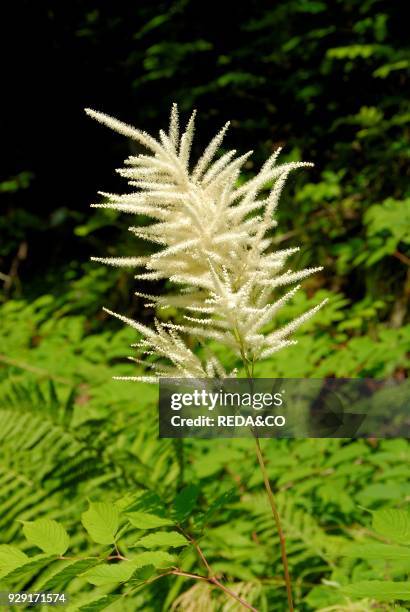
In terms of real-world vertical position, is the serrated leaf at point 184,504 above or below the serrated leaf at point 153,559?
above

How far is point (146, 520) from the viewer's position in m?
1.14

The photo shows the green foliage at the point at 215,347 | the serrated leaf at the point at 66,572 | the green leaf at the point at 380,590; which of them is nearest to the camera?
the green leaf at the point at 380,590

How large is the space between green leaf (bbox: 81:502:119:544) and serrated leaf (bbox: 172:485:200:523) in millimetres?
137

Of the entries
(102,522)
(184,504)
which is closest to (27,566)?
(102,522)

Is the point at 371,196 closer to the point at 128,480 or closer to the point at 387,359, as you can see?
the point at 387,359

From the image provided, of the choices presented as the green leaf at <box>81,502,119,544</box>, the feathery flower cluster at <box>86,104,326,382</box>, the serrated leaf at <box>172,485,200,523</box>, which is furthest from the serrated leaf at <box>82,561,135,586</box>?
the feathery flower cluster at <box>86,104,326,382</box>

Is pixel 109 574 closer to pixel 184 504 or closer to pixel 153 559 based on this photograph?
pixel 153 559

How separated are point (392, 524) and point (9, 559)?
70 cm

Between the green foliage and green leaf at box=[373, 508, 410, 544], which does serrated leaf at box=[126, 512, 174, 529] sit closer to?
the green foliage

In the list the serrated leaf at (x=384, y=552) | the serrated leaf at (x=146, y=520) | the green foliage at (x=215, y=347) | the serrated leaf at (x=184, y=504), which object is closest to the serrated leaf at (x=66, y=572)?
the green foliage at (x=215, y=347)

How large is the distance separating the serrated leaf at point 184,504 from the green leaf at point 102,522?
0.45 ft

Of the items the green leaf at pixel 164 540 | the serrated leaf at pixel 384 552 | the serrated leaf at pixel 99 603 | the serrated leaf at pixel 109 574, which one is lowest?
the serrated leaf at pixel 99 603

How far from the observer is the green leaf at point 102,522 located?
1.12 metres

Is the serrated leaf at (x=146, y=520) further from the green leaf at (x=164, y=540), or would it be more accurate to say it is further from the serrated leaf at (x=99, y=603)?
the serrated leaf at (x=99, y=603)
